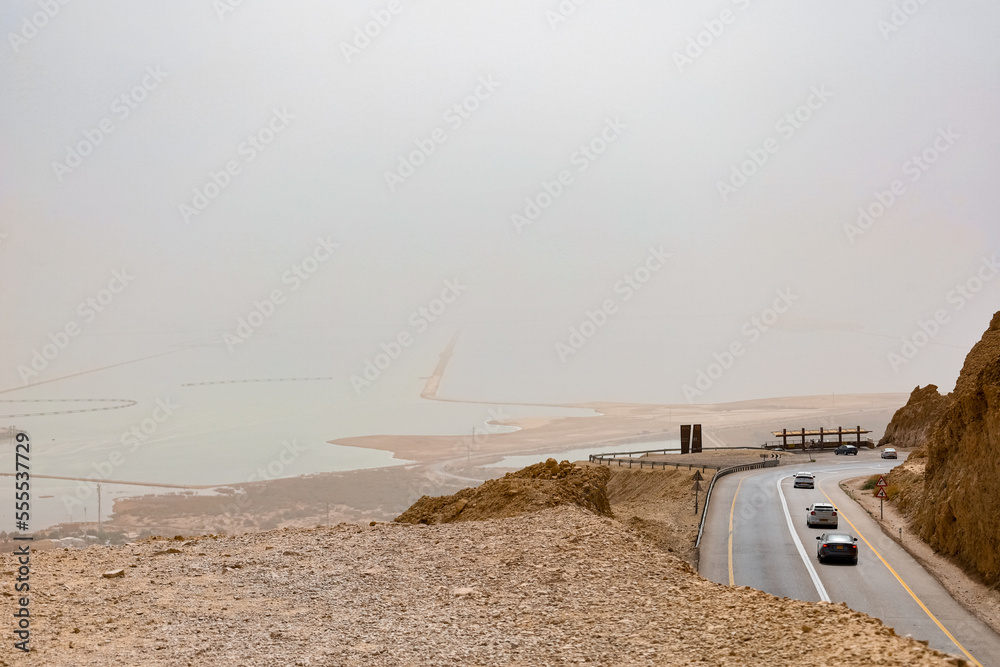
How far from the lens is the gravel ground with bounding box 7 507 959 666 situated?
486 inches

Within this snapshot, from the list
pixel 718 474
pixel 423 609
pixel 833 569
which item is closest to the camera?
pixel 423 609

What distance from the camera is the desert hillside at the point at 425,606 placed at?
12.4 meters

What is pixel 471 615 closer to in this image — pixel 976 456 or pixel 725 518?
pixel 976 456

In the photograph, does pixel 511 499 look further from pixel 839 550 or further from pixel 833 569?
pixel 839 550

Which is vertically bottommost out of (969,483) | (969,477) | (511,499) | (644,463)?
(644,463)

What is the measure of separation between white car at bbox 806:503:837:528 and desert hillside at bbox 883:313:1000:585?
3.64 m

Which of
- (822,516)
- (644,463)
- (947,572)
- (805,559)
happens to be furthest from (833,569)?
(644,463)

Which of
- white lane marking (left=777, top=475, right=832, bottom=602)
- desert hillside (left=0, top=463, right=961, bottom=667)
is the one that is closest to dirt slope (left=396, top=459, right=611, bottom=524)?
desert hillside (left=0, top=463, right=961, bottom=667)

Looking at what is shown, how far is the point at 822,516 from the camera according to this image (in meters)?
39.0

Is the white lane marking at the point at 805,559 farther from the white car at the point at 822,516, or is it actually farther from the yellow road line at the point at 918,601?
the yellow road line at the point at 918,601

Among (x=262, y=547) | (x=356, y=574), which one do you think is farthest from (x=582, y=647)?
(x=262, y=547)

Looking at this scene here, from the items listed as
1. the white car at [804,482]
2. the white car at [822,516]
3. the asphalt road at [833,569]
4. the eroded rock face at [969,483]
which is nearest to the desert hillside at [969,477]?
the eroded rock face at [969,483]

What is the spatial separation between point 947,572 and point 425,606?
24.4 metres

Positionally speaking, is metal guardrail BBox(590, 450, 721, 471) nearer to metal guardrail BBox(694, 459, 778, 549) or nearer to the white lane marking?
metal guardrail BBox(694, 459, 778, 549)
